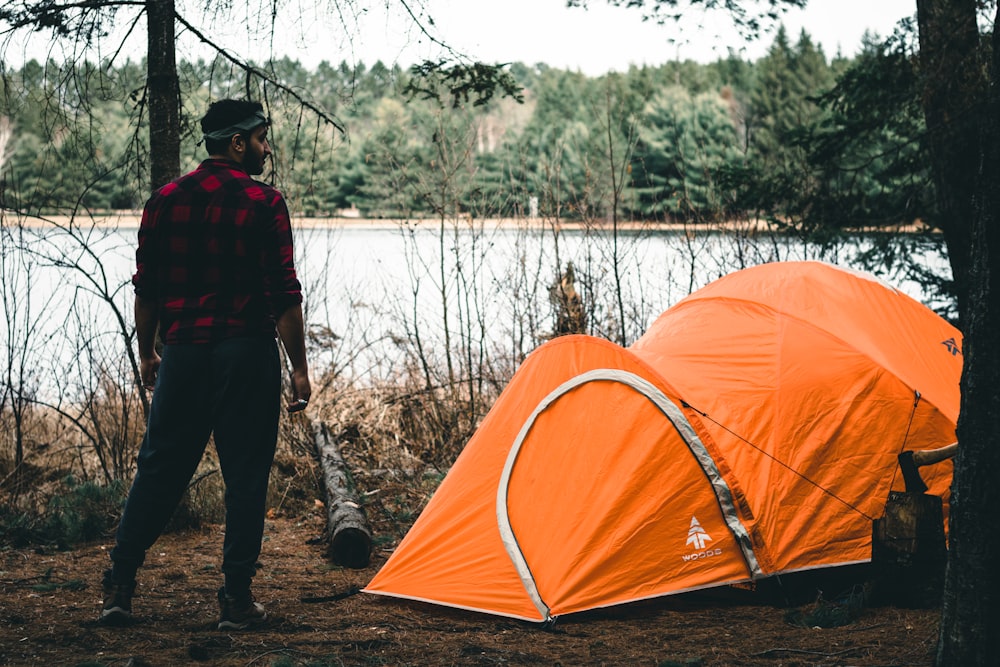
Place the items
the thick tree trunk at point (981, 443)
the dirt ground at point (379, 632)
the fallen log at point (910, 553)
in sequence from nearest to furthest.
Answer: the thick tree trunk at point (981, 443) < the dirt ground at point (379, 632) < the fallen log at point (910, 553)

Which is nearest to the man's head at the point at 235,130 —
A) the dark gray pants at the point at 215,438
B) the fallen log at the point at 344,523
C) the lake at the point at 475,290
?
the dark gray pants at the point at 215,438

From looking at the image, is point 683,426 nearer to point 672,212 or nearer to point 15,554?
point 15,554

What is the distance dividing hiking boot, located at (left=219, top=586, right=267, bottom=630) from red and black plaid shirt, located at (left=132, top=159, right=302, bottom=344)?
0.98m

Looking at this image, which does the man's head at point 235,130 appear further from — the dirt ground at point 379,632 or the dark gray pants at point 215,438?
the dirt ground at point 379,632

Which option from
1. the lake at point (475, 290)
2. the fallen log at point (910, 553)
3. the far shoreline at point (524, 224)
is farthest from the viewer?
the lake at point (475, 290)

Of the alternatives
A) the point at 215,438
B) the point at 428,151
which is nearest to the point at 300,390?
the point at 215,438

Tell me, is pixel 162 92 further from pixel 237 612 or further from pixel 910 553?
pixel 910 553

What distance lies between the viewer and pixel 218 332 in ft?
10.4

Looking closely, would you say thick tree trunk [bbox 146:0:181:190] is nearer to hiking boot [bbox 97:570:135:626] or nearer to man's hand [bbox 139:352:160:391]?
man's hand [bbox 139:352:160:391]

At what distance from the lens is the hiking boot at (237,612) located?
3342 millimetres

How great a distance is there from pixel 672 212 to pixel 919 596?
6.21m

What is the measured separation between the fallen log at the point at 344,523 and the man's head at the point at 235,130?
2191 mm

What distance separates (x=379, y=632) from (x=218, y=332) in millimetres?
1288

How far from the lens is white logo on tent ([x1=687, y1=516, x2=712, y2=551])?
3.88 meters
